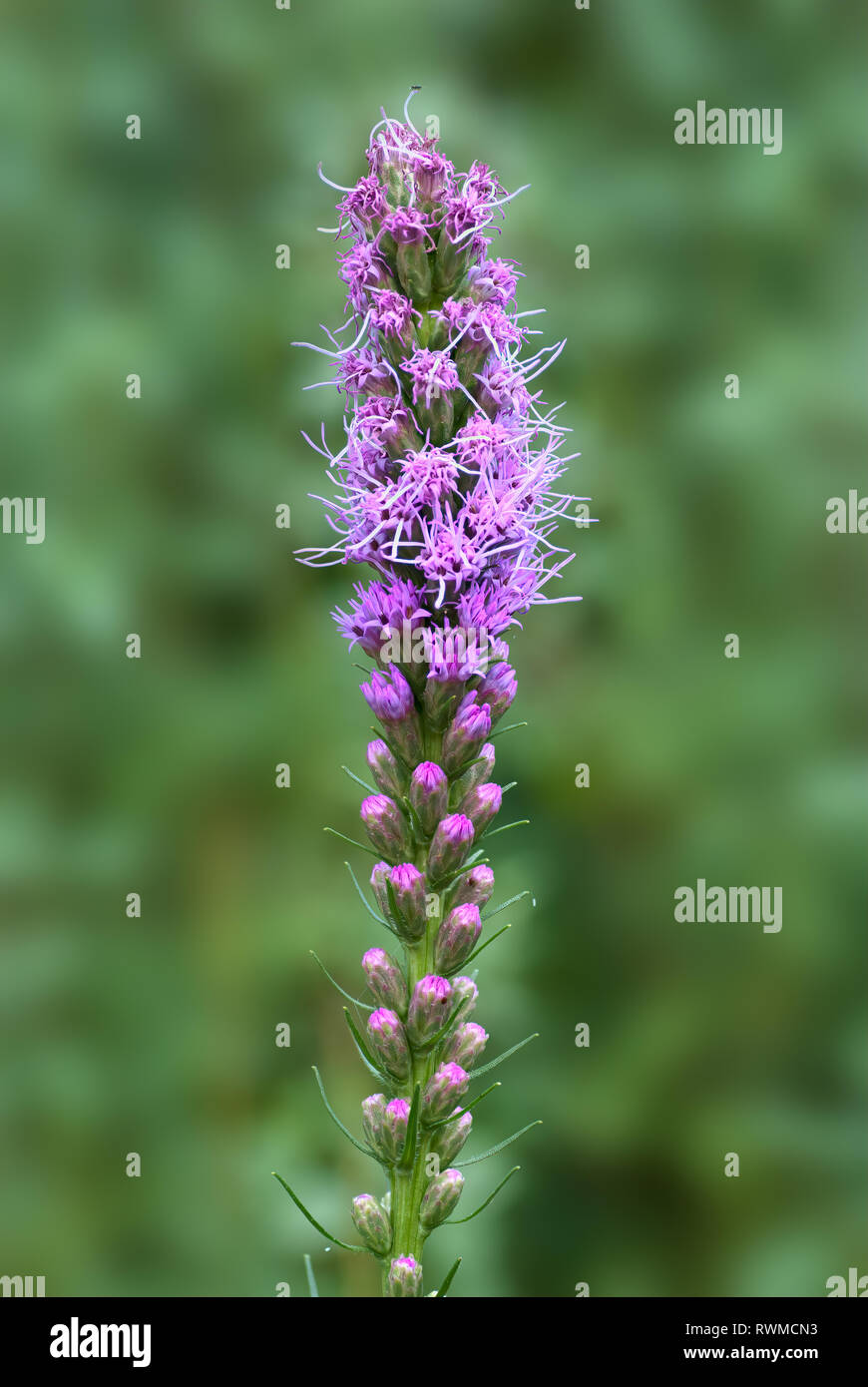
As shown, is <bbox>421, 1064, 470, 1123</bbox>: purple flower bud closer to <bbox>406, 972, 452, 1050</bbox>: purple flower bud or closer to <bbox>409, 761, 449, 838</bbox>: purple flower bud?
<bbox>406, 972, 452, 1050</bbox>: purple flower bud

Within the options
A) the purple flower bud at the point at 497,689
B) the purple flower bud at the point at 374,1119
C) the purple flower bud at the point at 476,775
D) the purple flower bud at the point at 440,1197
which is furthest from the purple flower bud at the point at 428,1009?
the purple flower bud at the point at 497,689

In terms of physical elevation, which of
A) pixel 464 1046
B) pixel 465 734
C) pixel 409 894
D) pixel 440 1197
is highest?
pixel 465 734

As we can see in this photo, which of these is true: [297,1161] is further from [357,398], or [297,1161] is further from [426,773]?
[357,398]

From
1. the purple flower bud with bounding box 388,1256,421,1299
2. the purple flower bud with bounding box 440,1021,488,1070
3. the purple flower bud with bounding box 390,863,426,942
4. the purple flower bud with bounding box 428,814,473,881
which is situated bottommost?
the purple flower bud with bounding box 388,1256,421,1299

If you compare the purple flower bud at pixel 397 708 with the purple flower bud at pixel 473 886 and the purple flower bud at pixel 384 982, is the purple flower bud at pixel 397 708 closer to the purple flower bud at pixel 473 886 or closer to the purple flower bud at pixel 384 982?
the purple flower bud at pixel 473 886

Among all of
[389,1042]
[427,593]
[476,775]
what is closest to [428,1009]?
[389,1042]

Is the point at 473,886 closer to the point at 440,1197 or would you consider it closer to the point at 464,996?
the point at 464,996

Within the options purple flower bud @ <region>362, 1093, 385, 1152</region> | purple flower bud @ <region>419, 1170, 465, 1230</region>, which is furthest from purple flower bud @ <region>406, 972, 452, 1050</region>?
purple flower bud @ <region>419, 1170, 465, 1230</region>
